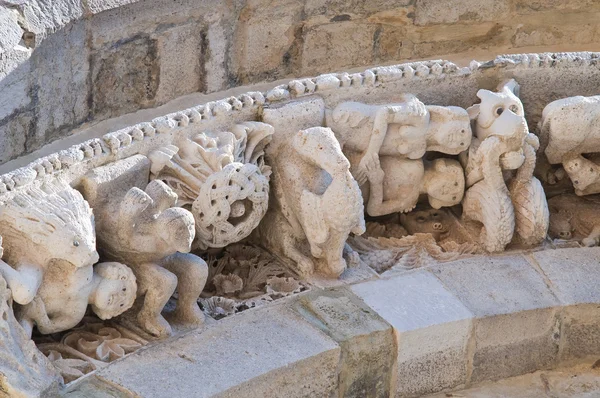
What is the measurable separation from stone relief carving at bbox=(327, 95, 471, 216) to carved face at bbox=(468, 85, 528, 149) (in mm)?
86

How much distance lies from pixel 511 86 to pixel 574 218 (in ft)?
2.12

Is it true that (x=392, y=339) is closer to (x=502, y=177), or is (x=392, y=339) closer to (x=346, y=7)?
(x=502, y=177)

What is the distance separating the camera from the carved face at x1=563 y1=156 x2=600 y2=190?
592cm

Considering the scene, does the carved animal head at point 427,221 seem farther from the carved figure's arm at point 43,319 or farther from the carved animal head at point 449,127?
the carved figure's arm at point 43,319

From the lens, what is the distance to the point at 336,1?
6508 millimetres

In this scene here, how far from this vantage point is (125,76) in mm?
5906

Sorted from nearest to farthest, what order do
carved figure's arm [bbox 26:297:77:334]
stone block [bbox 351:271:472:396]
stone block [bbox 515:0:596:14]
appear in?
carved figure's arm [bbox 26:297:77:334] < stone block [bbox 351:271:472:396] < stone block [bbox 515:0:596:14]

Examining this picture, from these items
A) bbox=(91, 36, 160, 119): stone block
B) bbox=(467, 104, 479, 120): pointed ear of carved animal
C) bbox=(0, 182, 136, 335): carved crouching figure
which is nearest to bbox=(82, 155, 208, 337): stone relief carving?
bbox=(0, 182, 136, 335): carved crouching figure

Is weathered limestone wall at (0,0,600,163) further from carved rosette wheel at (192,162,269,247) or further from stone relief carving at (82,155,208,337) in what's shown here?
carved rosette wheel at (192,162,269,247)

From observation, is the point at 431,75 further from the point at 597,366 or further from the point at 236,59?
the point at 597,366

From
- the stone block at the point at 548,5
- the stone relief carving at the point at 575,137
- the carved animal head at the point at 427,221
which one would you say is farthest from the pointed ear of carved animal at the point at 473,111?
the stone block at the point at 548,5

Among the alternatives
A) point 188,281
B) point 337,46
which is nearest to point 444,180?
point 337,46

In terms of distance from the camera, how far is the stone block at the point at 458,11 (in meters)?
6.72

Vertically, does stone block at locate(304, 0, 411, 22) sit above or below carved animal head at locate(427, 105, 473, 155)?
above
